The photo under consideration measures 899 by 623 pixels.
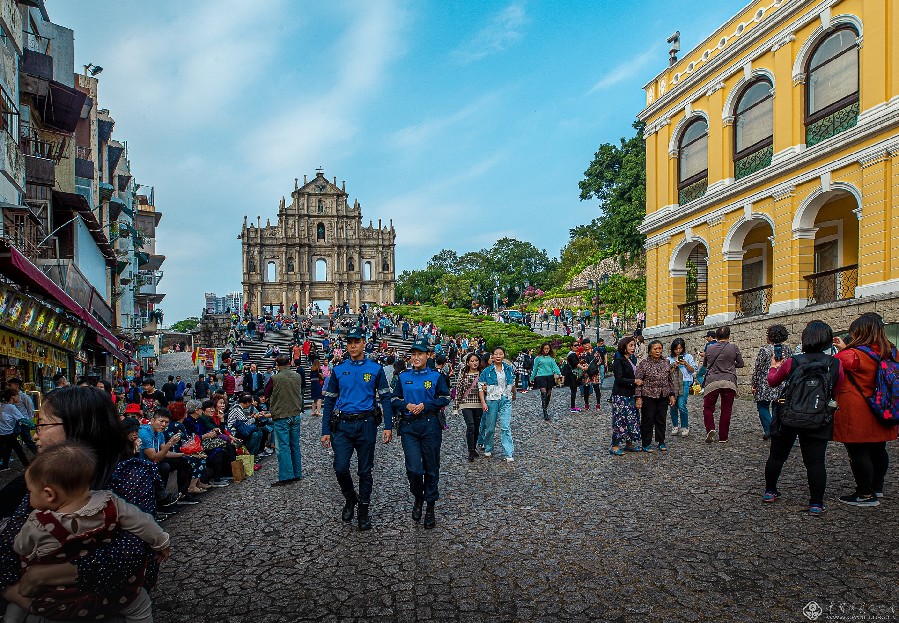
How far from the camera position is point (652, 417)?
875cm

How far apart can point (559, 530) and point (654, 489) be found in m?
1.75

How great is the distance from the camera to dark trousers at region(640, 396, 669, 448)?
28.4ft

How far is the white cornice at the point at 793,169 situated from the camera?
513 inches

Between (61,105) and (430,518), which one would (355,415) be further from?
(61,105)

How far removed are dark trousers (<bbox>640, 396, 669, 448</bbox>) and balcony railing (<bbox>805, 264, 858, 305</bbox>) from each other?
25.1 feet

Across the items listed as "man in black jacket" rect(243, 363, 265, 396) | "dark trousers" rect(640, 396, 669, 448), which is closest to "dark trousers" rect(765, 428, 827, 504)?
"dark trousers" rect(640, 396, 669, 448)

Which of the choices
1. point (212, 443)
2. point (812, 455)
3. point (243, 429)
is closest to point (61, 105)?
point (243, 429)

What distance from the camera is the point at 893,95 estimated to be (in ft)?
42.3

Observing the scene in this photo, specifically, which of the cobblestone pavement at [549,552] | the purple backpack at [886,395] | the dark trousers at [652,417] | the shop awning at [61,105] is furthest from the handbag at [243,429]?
the shop awning at [61,105]

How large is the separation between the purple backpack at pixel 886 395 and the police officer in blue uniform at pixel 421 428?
3587mm

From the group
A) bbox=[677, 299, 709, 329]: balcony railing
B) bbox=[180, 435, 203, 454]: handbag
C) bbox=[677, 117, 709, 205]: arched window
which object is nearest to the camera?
bbox=[180, 435, 203, 454]: handbag

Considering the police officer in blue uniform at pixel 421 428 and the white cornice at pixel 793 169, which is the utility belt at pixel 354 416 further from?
the white cornice at pixel 793 169

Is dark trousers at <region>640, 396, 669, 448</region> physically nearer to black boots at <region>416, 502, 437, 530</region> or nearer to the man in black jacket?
black boots at <region>416, 502, 437, 530</region>

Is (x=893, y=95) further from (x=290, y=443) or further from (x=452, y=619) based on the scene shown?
(x=452, y=619)
